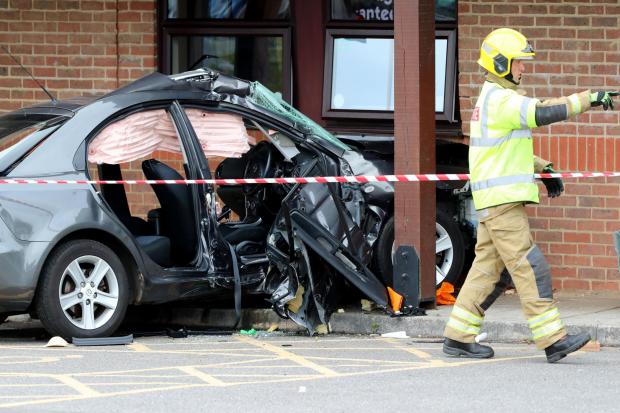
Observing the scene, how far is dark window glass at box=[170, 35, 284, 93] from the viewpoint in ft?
43.4

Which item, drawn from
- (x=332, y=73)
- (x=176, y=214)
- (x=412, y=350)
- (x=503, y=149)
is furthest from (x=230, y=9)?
(x=503, y=149)

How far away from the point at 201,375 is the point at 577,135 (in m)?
5.11

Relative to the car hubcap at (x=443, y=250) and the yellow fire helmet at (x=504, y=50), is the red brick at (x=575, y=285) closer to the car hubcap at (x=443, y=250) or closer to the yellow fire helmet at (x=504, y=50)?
the car hubcap at (x=443, y=250)

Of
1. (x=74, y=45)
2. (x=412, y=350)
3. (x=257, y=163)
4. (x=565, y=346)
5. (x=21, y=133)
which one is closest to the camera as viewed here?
(x=565, y=346)

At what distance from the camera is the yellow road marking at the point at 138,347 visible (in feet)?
30.6

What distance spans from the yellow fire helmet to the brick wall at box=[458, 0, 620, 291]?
11.6 ft

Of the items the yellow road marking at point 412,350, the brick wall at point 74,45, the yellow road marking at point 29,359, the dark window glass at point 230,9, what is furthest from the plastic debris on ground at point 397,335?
the brick wall at point 74,45

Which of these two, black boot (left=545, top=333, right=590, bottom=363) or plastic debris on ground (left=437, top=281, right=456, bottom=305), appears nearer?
black boot (left=545, top=333, right=590, bottom=363)

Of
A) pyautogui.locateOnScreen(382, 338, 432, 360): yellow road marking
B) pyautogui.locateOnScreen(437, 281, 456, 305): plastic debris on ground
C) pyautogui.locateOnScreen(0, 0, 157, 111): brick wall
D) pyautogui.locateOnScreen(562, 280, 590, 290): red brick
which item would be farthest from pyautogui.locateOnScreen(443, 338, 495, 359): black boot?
pyautogui.locateOnScreen(0, 0, 157, 111): brick wall

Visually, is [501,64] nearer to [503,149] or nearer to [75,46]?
[503,149]

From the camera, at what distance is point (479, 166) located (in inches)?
345

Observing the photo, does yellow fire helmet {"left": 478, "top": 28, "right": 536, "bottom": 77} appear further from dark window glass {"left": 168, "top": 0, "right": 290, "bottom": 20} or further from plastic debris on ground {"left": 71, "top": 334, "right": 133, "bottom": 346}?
dark window glass {"left": 168, "top": 0, "right": 290, "bottom": 20}

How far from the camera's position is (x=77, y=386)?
7.79m

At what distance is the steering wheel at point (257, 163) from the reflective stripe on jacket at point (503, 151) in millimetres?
2377
